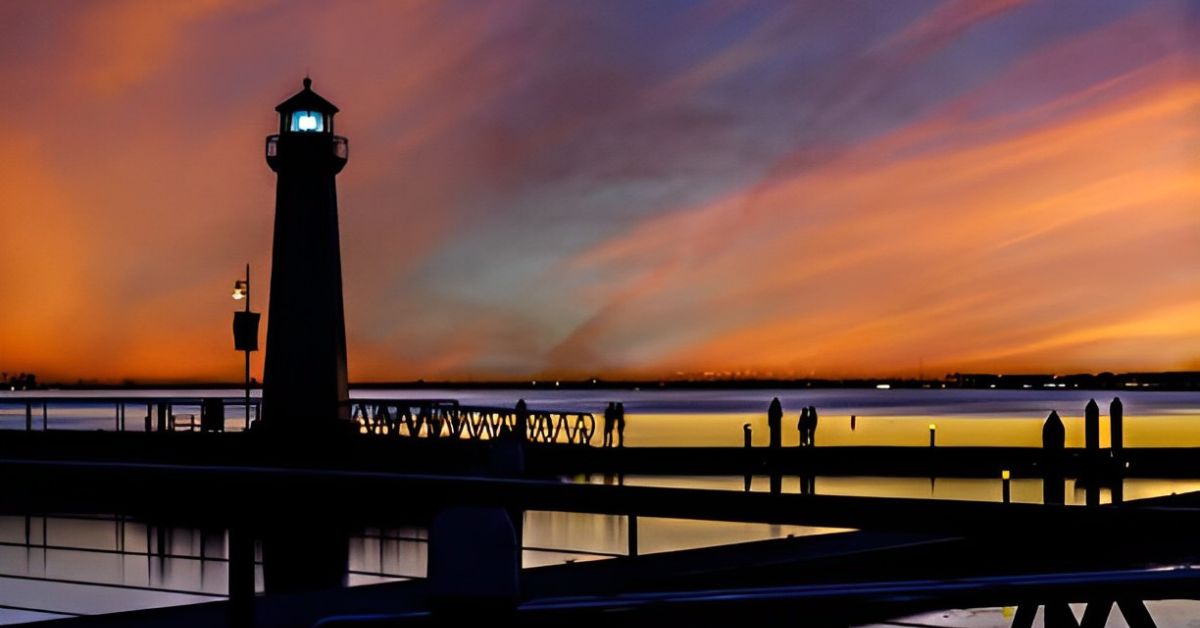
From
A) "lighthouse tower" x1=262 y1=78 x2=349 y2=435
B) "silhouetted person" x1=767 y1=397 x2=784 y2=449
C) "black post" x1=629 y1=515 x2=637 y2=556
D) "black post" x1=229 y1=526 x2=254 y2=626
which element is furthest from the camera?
"silhouetted person" x1=767 y1=397 x2=784 y2=449

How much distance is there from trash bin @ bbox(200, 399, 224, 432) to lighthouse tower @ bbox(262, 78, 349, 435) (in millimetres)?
6118

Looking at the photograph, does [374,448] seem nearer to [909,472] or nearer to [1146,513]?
[909,472]

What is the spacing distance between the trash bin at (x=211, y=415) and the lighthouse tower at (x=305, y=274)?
6.12m

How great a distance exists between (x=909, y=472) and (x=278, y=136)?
1894 cm

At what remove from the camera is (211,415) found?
3600 cm

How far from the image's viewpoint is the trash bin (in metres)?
35.8

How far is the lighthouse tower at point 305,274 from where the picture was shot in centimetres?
2936

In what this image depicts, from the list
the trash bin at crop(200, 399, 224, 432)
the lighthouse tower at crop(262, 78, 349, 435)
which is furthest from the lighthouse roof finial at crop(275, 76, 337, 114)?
the trash bin at crop(200, 399, 224, 432)

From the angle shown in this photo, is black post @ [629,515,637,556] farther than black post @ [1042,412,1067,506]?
No

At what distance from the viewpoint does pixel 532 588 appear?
8453 millimetres

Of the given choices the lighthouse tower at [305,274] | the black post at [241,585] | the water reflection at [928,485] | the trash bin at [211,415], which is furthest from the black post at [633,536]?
the trash bin at [211,415]

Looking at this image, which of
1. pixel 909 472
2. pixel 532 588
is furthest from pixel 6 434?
pixel 532 588

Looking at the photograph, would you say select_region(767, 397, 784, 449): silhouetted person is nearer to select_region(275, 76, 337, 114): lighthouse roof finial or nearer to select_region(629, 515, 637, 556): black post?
select_region(275, 76, 337, 114): lighthouse roof finial

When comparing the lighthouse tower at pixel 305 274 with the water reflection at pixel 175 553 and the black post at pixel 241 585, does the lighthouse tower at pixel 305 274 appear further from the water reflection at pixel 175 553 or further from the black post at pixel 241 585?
the black post at pixel 241 585
